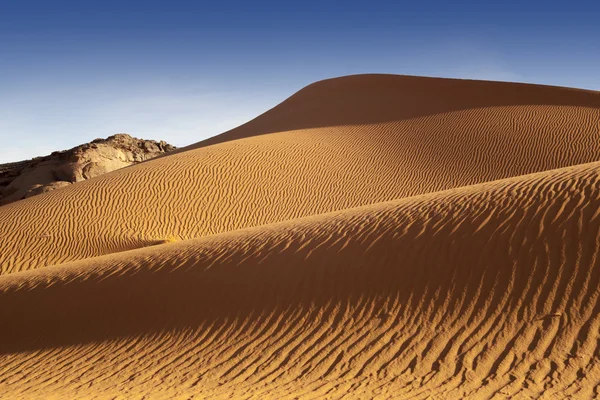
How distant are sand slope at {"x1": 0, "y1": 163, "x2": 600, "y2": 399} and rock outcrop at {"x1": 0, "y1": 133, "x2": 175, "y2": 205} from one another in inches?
730

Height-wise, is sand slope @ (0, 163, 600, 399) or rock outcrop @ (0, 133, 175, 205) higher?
rock outcrop @ (0, 133, 175, 205)

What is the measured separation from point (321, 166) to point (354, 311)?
16124mm

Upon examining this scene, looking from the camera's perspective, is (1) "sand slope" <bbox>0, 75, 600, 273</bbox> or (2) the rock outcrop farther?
(2) the rock outcrop

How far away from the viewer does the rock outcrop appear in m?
27.6

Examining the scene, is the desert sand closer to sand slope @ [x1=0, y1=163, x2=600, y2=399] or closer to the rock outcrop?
sand slope @ [x1=0, y1=163, x2=600, y2=399]

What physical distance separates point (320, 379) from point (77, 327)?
4.85 meters

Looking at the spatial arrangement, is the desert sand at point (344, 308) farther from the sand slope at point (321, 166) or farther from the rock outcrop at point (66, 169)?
the rock outcrop at point (66, 169)

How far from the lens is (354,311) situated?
292 inches

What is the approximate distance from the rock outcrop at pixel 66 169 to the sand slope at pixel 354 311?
730 inches

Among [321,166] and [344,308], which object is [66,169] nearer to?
[321,166]

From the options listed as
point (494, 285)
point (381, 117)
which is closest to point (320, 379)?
point (494, 285)

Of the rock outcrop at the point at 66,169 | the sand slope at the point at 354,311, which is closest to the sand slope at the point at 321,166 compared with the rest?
the rock outcrop at the point at 66,169

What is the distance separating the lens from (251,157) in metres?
23.5

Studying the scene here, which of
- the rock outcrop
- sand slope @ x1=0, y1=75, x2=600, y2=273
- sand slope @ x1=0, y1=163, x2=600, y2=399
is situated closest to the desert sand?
sand slope @ x1=0, y1=163, x2=600, y2=399
